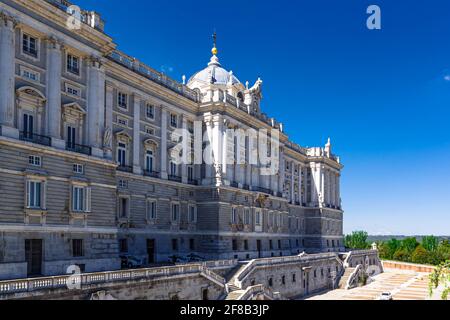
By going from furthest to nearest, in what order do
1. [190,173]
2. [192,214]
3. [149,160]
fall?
1. [190,173]
2. [192,214]
3. [149,160]

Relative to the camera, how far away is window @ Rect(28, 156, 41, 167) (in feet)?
97.5

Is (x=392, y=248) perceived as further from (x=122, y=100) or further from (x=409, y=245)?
(x=122, y=100)

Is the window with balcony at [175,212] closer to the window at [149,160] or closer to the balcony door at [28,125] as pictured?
the window at [149,160]

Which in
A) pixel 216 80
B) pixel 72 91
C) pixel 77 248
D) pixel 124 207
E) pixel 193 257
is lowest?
pixel 193 257

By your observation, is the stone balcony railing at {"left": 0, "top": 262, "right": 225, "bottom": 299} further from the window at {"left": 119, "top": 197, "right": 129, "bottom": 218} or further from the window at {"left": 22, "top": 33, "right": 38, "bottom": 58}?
the window at {"left": 22, "top": 33, "right": 38, "bottom": 58}

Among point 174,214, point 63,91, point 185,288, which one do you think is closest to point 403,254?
point 174,214

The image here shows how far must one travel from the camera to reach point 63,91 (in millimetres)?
33219

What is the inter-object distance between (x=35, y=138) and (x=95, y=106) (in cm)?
633

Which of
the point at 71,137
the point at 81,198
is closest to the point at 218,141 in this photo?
the point at 71,137

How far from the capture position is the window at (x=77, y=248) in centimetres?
3250

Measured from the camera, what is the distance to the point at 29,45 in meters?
31.0

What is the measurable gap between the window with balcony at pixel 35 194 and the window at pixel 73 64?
9134 millimetres

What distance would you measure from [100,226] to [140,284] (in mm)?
6959

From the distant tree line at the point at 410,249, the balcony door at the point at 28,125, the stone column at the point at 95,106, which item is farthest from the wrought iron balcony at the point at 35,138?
the distant tree line at the point at 410,249
